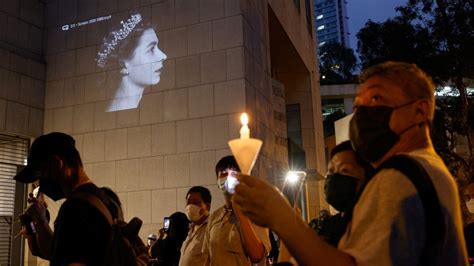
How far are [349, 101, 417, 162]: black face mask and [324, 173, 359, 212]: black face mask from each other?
1.70ft

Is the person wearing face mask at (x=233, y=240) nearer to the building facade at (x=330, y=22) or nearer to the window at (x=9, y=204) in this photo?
the window at (x=9, y=204)

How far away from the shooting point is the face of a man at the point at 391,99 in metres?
1.66

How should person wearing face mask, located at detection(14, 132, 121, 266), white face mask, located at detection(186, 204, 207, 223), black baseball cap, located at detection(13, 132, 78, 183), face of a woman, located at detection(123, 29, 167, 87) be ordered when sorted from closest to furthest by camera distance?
1. person wearing face mask, located at detection(14, 132, 121, 266)
2. black baseball cap, located at detection(13, 132, 78, 183)
3. white face mask, located at detection(186, 204, 207, 223)
4. face of a woman, located at detection(123, 29, 167, 87)

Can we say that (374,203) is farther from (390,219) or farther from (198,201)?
(198,201)

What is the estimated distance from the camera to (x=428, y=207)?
4.56 feet

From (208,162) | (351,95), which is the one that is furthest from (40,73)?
(351,95)

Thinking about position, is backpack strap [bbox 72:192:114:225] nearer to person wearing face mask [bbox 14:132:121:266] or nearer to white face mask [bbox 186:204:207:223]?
person wearing face mask [bbox 14:132:121:266]

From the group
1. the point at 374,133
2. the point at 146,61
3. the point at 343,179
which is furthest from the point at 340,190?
the point at 146,61

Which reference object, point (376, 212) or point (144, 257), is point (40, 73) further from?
point (376, 212)

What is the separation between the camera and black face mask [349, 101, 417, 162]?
1656mm

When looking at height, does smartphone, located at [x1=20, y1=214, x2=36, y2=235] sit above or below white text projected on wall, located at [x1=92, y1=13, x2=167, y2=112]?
below

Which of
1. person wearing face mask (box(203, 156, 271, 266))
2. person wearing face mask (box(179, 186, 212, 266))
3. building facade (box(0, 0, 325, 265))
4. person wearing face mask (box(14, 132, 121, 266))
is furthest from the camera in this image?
building facade (box(0, 0, 325, 265))

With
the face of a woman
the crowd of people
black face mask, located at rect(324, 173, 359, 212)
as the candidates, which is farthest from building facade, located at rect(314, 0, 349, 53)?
the crowd of people

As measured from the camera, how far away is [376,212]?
1389 millimetres
